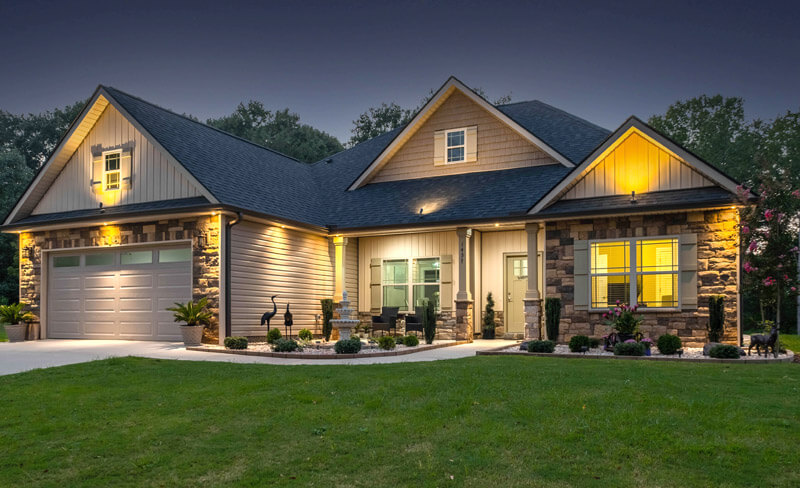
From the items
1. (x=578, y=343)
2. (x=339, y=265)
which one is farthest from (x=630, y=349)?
(x=339, y=265)

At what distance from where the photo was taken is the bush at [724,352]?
11234mm

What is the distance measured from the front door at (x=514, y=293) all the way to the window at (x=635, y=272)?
3.05 m

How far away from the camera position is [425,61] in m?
27.9

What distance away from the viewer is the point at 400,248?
18.6 m

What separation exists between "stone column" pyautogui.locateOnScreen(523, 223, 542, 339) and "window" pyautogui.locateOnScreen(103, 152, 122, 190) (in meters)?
10.4

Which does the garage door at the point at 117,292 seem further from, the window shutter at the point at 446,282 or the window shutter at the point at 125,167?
the window shutter at the point at 446,282

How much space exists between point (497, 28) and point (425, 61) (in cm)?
641

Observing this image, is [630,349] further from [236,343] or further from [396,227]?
[236,343]

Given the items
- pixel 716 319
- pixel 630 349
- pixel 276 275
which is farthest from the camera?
pixel 276 275

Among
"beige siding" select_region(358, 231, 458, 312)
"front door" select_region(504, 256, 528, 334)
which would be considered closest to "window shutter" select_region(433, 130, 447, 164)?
"beige siding" select_region(358, 231, 458, 312)

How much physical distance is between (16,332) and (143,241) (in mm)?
4602

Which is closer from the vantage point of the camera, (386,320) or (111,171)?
(386,320)

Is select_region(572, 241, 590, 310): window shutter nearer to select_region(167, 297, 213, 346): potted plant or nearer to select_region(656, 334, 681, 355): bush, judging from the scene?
select_region(656, 334, 681, 355): bush

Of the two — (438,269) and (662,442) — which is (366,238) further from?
(662,442)
